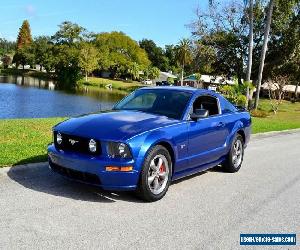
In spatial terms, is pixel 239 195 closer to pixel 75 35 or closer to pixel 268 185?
pixel 268 185

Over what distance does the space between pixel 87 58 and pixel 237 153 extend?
95.3m

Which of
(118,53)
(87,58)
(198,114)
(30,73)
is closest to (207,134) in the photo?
(198,114)

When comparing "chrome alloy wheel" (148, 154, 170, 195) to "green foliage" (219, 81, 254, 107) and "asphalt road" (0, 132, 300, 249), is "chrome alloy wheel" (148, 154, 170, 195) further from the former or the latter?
"green foliage" (219, 81, 254, 107)

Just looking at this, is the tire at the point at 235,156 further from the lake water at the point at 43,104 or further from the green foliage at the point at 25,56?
the green foliage at the point at 25,56

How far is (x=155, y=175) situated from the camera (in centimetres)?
616

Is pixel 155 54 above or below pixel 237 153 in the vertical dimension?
above

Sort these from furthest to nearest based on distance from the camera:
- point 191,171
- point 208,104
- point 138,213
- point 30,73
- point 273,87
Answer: point 30,73 → point 273,87 → point 208,104 → point 191,171 → point 138,213

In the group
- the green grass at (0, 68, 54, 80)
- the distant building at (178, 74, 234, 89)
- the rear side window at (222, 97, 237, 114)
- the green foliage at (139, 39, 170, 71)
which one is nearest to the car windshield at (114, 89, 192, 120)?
the rear side window at (222, 97, 237, 114)

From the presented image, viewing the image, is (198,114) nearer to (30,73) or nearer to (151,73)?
(151,73)

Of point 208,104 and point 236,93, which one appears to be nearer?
point 208,104

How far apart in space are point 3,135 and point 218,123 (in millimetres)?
5342

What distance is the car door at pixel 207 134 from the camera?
6.89 metres

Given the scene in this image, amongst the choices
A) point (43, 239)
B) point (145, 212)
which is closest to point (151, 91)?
point (145, 212)

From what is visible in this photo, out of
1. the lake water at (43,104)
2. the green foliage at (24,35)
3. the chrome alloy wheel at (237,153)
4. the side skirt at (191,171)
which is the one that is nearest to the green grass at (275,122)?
the lake water at (43,104)
